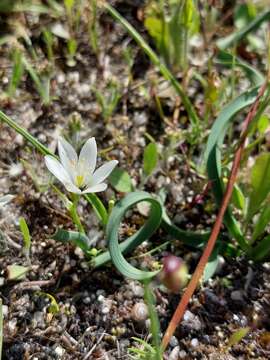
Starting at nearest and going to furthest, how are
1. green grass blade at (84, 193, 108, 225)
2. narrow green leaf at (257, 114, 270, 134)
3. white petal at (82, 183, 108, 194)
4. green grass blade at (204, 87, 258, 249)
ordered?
white petal at (82, 183, 108, 194) < green grass blade at (84, 193, 108, 225) < green grass blade at (204, 87, 258, 249) < narrow green leaf at (257, 114, 270, 134)

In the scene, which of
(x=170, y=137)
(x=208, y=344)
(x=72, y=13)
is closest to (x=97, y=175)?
(x=170, y=137)

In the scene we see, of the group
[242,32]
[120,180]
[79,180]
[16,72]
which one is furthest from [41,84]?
[242,32]

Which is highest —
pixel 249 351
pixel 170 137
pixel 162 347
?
pixel 170 137

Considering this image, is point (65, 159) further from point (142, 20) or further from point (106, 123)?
point (142, 20)

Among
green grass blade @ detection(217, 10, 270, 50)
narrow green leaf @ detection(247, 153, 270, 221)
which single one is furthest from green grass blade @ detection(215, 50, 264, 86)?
narrow green leaf @ detection(247, 153, 270, 221)

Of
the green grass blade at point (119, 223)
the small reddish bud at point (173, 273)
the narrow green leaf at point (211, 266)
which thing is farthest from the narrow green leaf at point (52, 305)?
the narrow green leaf at point (211, 266)

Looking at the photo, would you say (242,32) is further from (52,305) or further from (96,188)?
(52,305)

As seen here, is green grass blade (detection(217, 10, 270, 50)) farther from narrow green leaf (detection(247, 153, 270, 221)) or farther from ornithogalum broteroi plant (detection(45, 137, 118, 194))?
ornithogalum broteroi plant (detection(45, 137, 118, 194))
